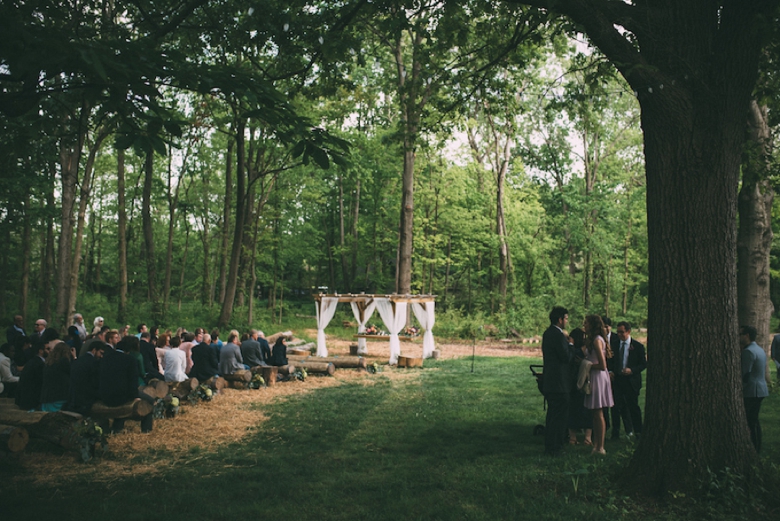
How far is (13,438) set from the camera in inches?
273

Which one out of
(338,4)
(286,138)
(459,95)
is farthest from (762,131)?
(286,138)

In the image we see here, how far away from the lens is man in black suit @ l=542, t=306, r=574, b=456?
7.41 metres

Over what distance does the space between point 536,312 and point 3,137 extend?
26.6m

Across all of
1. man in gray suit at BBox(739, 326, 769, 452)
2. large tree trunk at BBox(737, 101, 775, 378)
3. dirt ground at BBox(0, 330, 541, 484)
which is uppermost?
large tree trunk at BBox(737, 101, 775, 378)

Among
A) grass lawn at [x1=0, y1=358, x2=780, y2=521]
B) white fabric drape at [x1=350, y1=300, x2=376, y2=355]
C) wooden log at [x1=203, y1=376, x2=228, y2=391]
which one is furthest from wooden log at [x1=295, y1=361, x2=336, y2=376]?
grass lawn at [x1=0, y1=358, x2=780, y2=521]

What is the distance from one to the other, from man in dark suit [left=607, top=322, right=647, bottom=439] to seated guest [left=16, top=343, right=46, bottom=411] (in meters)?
8.20

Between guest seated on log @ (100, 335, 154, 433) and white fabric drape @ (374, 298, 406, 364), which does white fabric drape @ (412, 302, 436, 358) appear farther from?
guest seated on log @ (100, 335, 154, 433)

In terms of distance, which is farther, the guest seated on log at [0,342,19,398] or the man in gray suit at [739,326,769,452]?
the guest seated on log at [0,342,19,398]

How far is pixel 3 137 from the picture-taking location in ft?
19.9

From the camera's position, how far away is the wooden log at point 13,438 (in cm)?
690

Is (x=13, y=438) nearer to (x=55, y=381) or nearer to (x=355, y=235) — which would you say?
(x=55, y=381)

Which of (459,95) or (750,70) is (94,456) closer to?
(459,95)

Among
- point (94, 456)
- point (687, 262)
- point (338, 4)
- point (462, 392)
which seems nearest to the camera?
point (687, 262)

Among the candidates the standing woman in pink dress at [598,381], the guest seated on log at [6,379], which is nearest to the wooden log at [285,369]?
the guest seated on log at [6,379]
